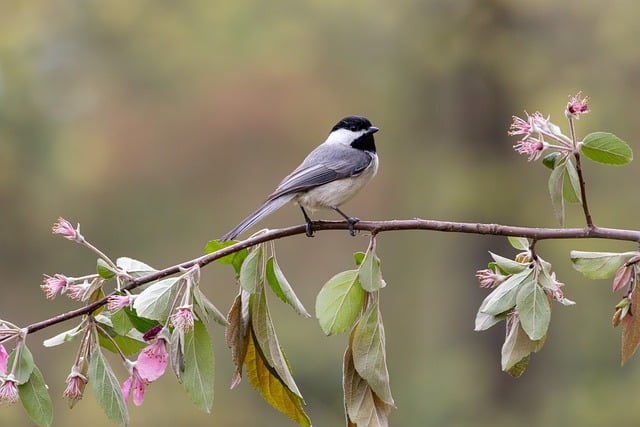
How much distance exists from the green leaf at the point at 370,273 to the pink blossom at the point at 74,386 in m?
0.75

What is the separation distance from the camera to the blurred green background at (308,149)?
9.27 meters

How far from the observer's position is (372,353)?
217 cm

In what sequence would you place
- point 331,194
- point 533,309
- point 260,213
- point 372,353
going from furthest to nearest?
1. point 331,194
2. point 260,213
3. point 372,353
4. point 533,309

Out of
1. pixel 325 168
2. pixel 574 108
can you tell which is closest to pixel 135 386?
pixel 574 108

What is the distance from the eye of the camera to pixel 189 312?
6.86 feet

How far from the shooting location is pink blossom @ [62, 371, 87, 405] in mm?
2184

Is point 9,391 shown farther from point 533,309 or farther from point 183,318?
point 533,309

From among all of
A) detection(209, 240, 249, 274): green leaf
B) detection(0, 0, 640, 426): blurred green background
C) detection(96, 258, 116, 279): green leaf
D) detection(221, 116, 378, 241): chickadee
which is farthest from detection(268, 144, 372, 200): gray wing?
detection(0, 0, 640, 426): blurred green background

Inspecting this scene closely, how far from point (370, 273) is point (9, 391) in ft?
3.08

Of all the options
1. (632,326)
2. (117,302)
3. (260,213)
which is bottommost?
(632,326)

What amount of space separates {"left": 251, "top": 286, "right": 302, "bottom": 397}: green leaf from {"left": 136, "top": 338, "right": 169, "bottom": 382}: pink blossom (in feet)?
0.85

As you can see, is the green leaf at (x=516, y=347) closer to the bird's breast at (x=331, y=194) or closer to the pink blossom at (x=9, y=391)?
the pink blossom at (x=9, y=391)

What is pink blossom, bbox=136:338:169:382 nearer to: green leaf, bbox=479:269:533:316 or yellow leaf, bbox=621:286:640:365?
green leaf, bbox=479:269:533:316

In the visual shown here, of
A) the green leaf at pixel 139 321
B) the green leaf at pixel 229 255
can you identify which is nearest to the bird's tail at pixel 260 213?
the green leaf at pixel 229 255
